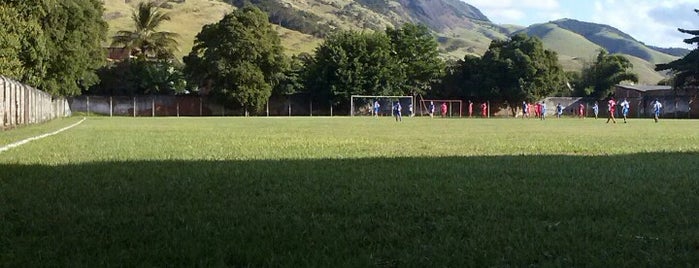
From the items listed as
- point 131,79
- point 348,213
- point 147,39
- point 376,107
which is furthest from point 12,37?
point 147,39

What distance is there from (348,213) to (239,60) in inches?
2374

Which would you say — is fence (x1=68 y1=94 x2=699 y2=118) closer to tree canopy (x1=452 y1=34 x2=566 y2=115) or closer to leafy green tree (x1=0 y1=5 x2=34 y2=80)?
tree canopy (x1=452 y1=34 x2=566 y2=115)

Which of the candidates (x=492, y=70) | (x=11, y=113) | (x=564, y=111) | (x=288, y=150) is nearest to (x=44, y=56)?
(x=11, y=113)

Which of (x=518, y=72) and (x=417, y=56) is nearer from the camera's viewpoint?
(x=518, y=72)

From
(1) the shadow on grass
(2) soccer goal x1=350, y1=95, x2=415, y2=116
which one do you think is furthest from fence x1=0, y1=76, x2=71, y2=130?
(2) soccer goal x1=350, y1=95, x2=415, y2=116

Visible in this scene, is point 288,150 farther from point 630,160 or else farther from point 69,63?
point 69,63

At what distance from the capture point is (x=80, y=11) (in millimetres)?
47156

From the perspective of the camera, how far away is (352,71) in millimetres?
69312

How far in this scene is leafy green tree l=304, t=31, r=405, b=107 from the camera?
69.2 metres

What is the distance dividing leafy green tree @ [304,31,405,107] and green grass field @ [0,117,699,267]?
189ft

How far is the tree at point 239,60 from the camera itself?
64812 mm

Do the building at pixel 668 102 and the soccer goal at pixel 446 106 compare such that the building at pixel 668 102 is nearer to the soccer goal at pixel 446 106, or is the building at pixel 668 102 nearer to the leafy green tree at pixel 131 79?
the soccer goal at pixel 446 106


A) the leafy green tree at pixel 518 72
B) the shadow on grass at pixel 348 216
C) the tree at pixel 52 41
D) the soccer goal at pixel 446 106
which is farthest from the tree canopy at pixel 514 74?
the shadow on grass at pixel 348 216

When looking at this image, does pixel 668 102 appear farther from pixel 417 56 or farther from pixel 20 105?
pixel 20 105
